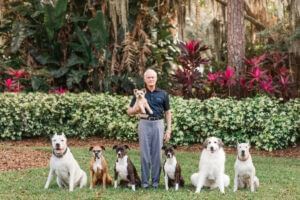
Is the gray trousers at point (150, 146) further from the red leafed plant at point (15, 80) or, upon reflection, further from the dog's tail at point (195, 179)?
the red leafed plant at point (15, 80)

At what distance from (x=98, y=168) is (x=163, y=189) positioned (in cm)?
89

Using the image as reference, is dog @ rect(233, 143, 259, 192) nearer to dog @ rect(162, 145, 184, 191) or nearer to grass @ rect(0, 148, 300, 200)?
grass @ rect(0, 148, 300, 200)

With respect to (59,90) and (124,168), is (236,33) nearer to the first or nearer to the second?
(59,90)

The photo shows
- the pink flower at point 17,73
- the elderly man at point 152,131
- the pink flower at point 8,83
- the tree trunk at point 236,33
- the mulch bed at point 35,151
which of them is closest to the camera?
the elderly man at point 152,131

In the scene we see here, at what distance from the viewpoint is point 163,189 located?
7883 millimetres


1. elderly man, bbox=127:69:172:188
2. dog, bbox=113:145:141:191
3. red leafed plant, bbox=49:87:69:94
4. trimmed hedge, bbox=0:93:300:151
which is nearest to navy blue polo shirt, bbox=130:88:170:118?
elderly man, bbox=127:69:172:188

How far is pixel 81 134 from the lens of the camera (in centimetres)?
1384

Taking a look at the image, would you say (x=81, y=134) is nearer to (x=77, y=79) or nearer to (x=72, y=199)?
(x=77, y=79)

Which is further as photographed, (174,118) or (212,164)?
(174,118)

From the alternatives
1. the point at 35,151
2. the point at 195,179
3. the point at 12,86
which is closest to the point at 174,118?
the point at 35,151

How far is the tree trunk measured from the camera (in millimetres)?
13750

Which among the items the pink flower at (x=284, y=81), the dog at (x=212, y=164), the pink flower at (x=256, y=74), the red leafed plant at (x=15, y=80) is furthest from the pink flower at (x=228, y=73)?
the dog at (x=212, y=164)

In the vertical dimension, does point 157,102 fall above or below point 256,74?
below

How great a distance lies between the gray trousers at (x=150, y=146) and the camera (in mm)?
7824
